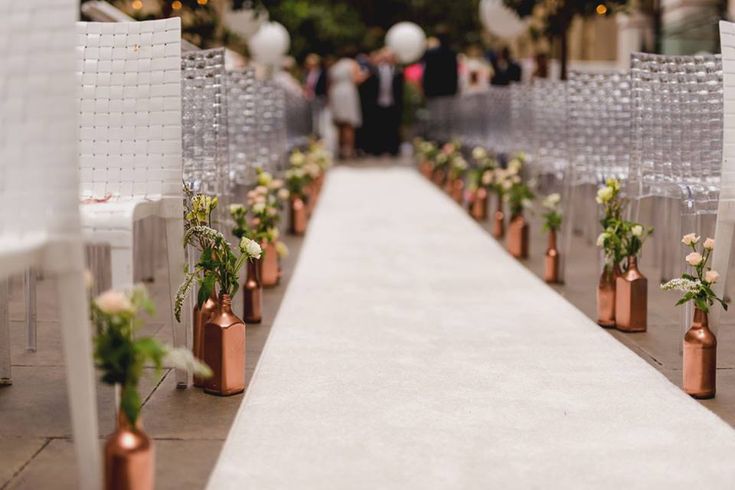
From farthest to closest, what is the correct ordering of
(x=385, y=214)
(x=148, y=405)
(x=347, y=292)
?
(x=385, y=214) → (x=347, y=292) → (x=148, y=405)

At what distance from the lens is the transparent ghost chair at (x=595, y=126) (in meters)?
5.19

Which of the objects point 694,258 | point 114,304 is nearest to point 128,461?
point 114,304

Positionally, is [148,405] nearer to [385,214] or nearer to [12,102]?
[12,102]

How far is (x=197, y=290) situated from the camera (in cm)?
337

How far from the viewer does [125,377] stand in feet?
6.91

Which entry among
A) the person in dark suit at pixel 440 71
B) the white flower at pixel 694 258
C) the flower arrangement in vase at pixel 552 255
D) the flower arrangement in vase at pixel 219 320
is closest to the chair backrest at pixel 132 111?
the flower arrangement in vase at pixel 219 320

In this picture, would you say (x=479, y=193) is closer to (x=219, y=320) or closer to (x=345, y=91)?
(x=219, y=320)

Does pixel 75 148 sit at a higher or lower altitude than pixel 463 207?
higher

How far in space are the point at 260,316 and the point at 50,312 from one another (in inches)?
32.3

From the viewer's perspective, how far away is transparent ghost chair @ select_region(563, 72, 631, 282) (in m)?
5.19

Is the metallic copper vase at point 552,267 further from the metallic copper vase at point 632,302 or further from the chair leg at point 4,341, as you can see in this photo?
the chair leg at point 4,341

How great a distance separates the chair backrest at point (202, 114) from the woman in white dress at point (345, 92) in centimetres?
1228

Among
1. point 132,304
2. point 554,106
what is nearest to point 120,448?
point 132,304

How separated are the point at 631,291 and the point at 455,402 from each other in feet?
3.99
